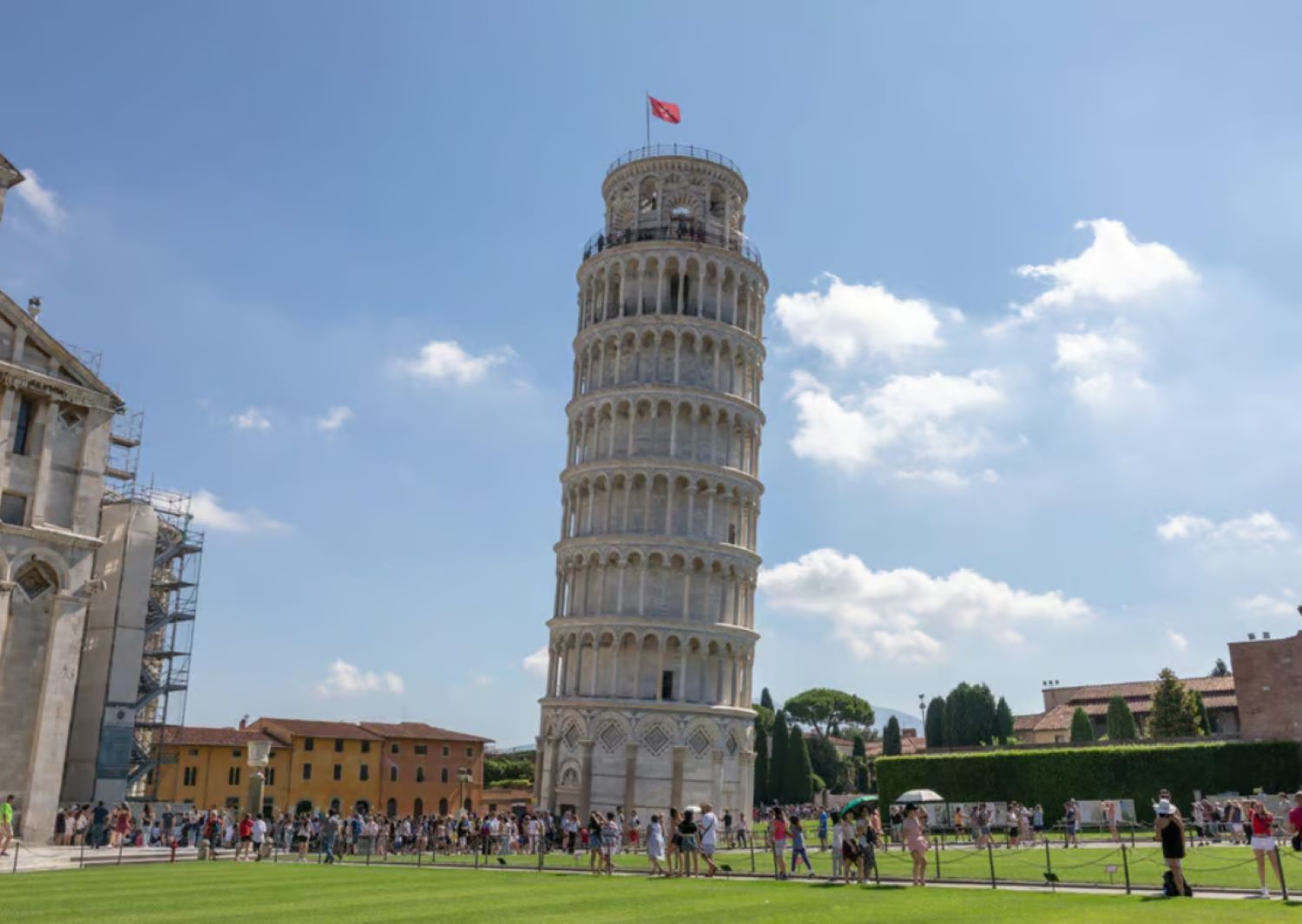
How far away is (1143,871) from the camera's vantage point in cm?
2733

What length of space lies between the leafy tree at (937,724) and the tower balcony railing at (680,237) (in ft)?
187

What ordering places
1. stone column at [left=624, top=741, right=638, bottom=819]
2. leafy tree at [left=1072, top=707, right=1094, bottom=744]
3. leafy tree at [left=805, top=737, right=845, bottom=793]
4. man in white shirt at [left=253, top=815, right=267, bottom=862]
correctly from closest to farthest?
man in white shirt at [left=253, top=815, right=267, bottom=862], stone column at [left=624, top=741, right=638, bottom=819], leafy tree at [left=1072, top=707, right=1094, bottom=744], leafy tree at [left=805, top=737, right=845, bottom=793]

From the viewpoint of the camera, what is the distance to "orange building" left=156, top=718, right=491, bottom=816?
86812 millimetres

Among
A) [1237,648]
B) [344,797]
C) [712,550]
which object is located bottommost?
[344,797]

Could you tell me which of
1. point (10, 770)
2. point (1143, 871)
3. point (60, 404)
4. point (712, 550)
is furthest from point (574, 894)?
point (712, 550)

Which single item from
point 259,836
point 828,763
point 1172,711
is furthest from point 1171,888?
point 828,763

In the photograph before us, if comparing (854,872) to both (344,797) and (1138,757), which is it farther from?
(344,797)

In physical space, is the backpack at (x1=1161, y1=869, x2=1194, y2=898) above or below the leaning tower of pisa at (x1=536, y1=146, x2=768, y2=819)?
below

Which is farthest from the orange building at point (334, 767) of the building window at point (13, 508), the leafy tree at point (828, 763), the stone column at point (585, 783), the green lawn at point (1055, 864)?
the green lawn at point (1055, 864)

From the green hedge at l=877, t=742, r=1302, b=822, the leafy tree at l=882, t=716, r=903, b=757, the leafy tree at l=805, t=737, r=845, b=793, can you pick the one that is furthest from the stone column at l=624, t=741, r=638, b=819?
the leafy tree at l=805, t=737, r=845, b=793

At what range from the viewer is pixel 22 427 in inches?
1780

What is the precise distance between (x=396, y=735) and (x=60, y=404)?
58.7 m

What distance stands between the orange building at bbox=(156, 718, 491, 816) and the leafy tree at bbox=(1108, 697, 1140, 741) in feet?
165

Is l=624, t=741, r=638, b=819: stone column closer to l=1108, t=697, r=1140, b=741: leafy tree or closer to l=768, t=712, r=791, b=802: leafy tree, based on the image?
l=768, t=712, r=791, b=802: leafy tree
